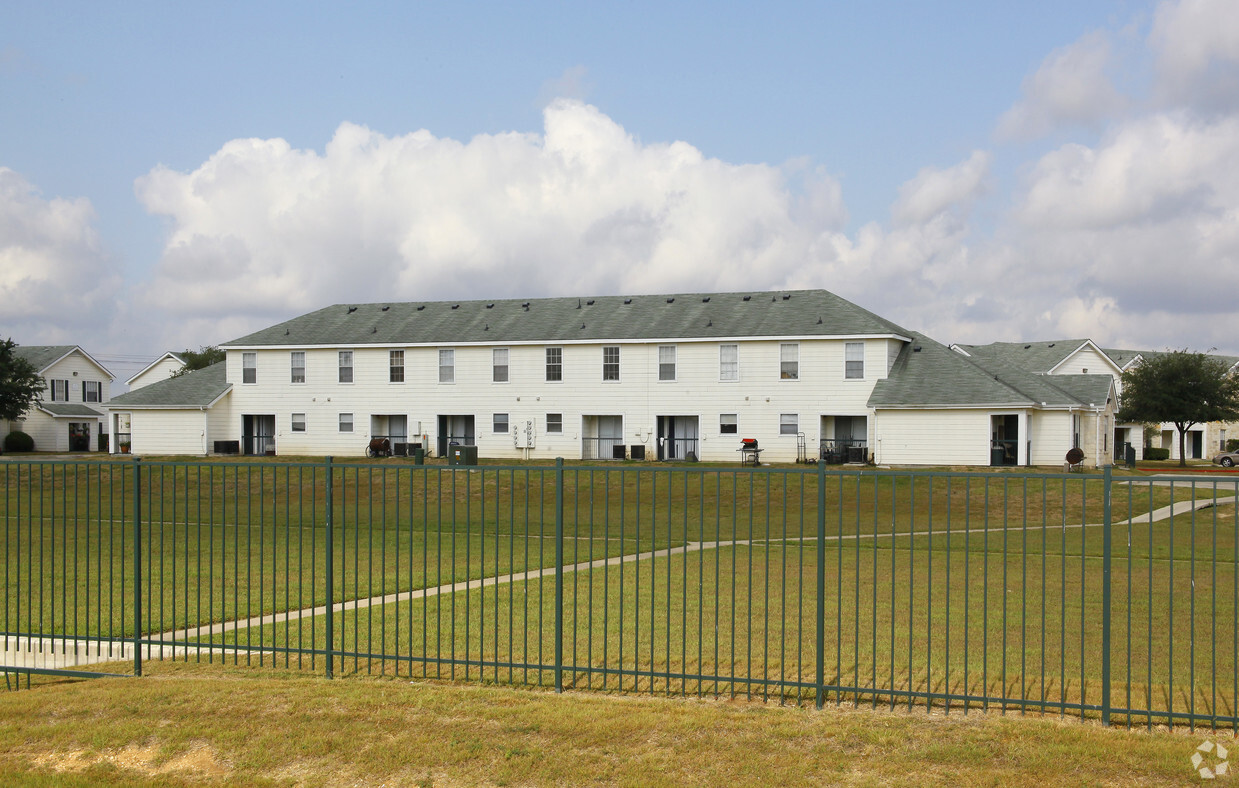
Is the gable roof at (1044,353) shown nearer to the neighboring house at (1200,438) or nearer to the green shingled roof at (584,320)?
the neighboring house at (1200,438)

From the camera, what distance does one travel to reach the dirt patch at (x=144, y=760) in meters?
7.39

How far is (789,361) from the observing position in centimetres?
4391

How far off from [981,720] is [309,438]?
45.9m

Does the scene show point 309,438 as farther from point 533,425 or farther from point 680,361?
point 680,361

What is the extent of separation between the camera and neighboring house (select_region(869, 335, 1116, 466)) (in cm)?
4000

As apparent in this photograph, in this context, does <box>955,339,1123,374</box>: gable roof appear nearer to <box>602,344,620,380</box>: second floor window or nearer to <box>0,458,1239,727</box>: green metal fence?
<box>602,344,620,380</box>: second floor window

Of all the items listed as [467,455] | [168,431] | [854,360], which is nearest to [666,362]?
[854,360]

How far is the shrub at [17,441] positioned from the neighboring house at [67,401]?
1985 mm

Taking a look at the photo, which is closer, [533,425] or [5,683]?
[5,683]

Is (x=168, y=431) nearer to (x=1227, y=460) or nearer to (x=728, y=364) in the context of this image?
(x=728, y=364)

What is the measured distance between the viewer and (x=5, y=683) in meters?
10.6

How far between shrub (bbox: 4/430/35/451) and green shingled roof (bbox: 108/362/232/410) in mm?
16196

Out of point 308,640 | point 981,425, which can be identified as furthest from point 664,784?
point 981,425

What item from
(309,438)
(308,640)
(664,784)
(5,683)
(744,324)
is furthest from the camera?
(309,438)
